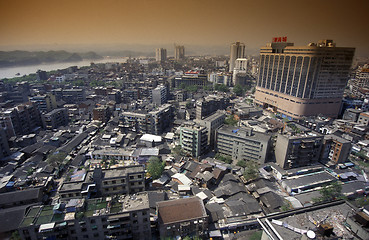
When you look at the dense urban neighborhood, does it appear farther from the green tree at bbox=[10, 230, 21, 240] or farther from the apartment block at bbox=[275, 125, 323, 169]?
the green tree at bbox=[10, 230, 21, 240]

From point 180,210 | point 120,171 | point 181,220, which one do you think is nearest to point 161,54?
point 120,171

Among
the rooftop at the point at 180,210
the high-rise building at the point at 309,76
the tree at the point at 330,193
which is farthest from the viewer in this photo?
the high-rise building at the point at 309,76

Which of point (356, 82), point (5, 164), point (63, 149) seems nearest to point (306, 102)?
point (356, 82)

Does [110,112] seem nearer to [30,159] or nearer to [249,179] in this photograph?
[30,159]

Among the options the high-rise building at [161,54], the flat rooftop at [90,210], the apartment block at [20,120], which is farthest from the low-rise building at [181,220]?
the high-rise building at [161,54]

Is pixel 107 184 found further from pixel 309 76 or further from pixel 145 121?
pixel 309 76

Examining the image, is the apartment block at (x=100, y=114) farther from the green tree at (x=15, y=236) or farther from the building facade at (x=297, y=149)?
the building facade at (x=297, y=149)
